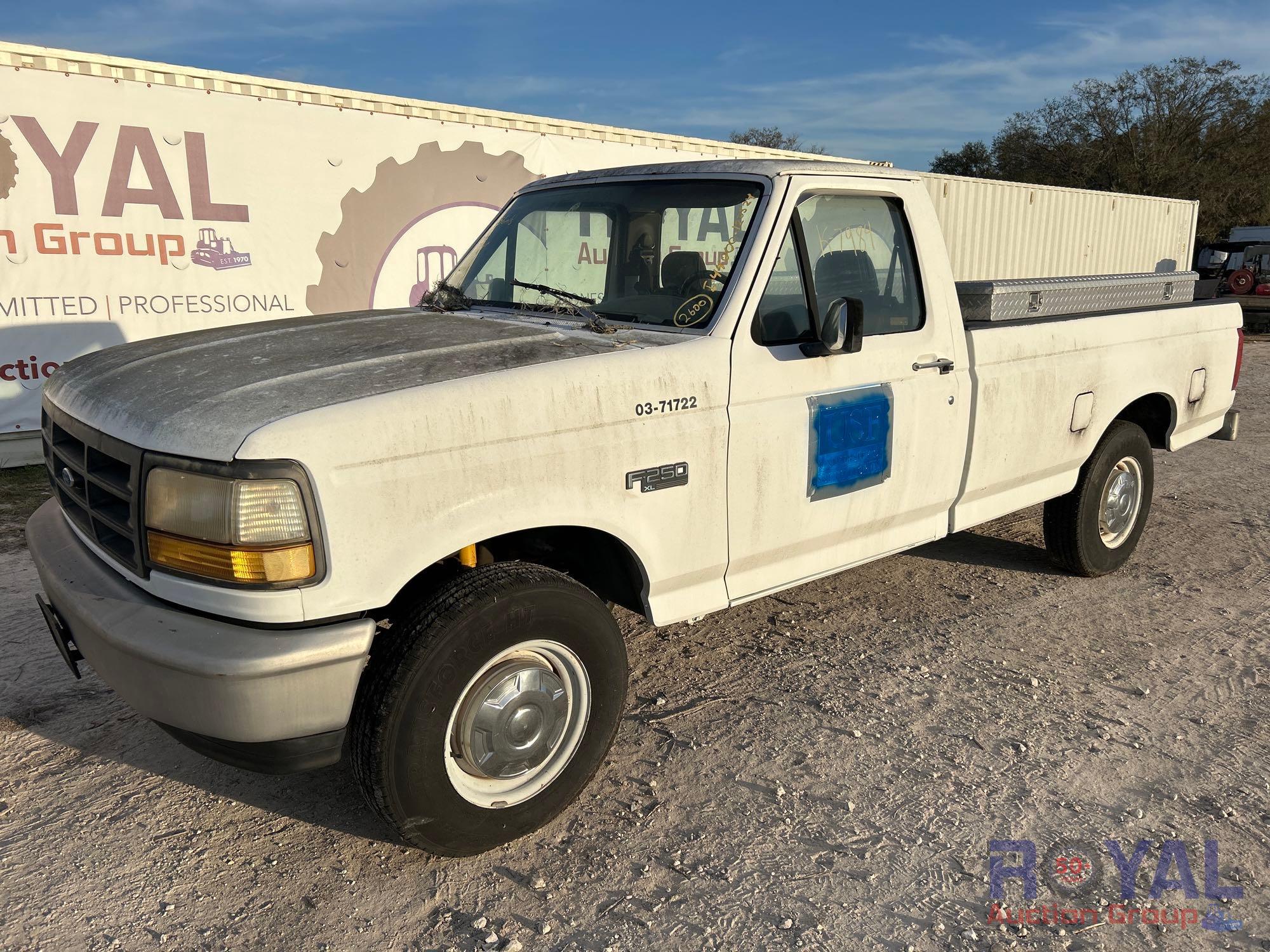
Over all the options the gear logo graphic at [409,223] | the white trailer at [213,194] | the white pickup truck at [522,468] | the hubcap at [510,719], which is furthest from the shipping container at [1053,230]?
the hubcap at [510,719]

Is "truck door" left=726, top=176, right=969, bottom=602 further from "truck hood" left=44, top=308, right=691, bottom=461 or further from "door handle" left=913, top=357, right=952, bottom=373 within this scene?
"truck hood" left=44, top=308, right=691, bottom=461

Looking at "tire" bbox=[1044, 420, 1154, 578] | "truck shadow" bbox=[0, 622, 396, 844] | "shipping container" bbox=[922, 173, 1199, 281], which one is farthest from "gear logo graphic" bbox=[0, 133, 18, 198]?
"shipping container" bbox=[922, 173, 1199, 281]

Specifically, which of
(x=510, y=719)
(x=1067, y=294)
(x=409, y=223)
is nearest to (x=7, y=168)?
(x=409, y=223)

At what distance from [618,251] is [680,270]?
41cm

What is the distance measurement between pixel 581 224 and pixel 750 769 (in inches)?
90.5

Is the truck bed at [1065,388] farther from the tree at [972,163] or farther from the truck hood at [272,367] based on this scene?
the tree at [972,163]

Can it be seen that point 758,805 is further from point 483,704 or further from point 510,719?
point 483,704

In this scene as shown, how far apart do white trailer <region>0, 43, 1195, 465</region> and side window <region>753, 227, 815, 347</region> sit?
736cm

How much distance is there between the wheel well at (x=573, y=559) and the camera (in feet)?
9.36

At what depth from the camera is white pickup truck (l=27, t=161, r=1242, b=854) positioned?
234 cm

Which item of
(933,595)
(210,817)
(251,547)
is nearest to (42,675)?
(210,817)

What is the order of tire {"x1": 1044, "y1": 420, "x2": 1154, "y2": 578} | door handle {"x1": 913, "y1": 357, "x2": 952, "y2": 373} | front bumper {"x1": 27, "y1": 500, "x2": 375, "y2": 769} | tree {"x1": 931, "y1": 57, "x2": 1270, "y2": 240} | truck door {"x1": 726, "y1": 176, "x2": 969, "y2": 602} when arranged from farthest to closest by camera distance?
tree {"x1": 931, "y1": 57, "x2": 1270, "y2": 240}
tire {"x1": 1044, "y1": 420, "x2": 1154, "y2": 578}
door handle {"x1": 913, "y1": 357, "x2": 952, "y2": 373}
truck door {"x1": 726, "y1": 176, "x2": 969, "y2": 602}
front bumper {"x1": 27, "y1": 500, "x2": 375, "y2": 769}

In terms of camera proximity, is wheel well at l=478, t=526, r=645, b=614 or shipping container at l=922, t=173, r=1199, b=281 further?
shipping container at l=922, t=173, r=1199, b=281

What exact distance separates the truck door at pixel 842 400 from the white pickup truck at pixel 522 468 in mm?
13
